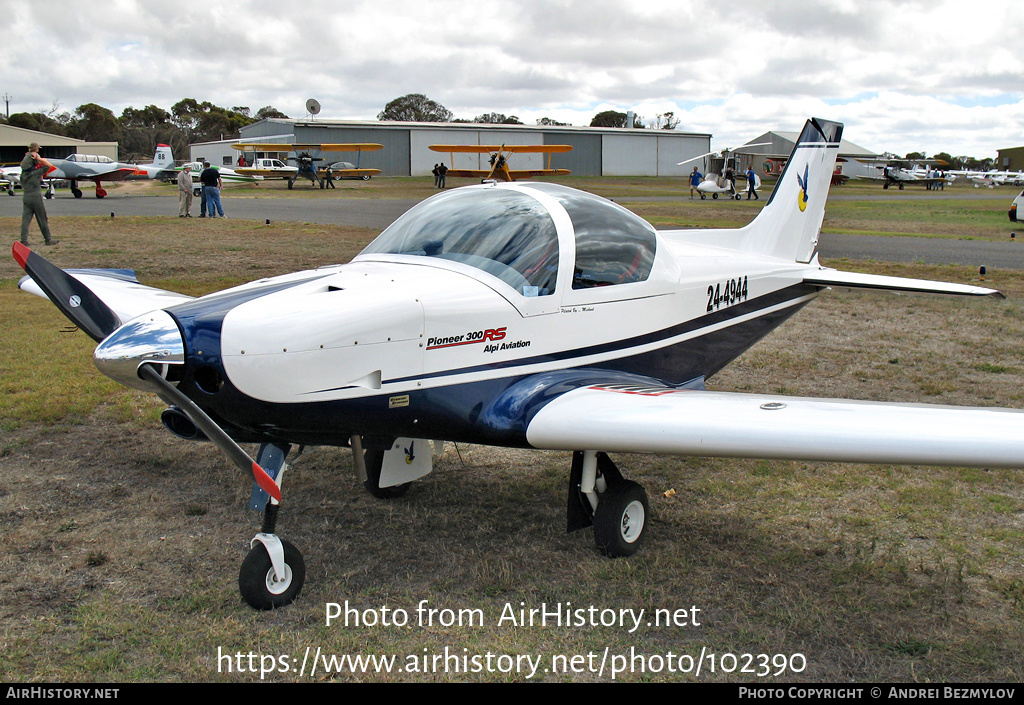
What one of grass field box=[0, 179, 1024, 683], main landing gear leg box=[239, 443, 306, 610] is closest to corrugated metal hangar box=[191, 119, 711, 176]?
grass field box=[0, 179, 1024, 683]

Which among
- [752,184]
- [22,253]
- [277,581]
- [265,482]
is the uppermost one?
[752,184]

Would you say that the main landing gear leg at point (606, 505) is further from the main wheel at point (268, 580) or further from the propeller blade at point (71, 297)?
the propeller blade at point (71, 297)

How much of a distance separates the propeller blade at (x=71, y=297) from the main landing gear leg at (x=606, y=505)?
2.60m

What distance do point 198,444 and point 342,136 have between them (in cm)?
6000

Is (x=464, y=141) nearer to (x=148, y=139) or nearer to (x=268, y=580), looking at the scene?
(x=148, y=139)

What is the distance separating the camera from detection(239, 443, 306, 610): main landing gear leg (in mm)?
3732

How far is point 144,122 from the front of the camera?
100250 millimetres

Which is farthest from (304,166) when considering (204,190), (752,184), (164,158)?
(752,184)

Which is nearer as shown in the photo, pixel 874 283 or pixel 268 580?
pixel 268 580

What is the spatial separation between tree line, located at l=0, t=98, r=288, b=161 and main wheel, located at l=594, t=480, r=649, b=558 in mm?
92160

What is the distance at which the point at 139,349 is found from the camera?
340 cm

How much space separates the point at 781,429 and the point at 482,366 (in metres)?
1.56

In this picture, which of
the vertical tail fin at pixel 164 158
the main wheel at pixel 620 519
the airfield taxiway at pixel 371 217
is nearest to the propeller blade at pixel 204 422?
the main wheel at pixel 620 519
